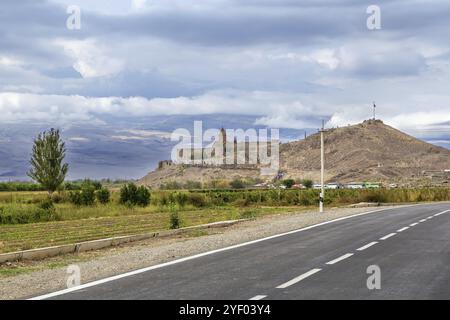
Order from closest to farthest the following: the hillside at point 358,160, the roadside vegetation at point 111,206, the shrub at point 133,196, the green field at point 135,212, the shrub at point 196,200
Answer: the green field at point 135,212, the roadside vegetation at point 111,206, the shrub at point 133,196, the shrub at point 196,200, the hillside at point 358,160

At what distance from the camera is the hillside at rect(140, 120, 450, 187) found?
5167 inches

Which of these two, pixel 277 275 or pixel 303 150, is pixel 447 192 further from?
pixel 303 150

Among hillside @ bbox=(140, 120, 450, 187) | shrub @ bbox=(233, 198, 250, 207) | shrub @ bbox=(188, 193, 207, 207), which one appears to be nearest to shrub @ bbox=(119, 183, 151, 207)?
shrub @ bbox=(188, 193, 207, 207)

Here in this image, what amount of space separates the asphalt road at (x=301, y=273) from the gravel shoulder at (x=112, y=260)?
2.50 ft

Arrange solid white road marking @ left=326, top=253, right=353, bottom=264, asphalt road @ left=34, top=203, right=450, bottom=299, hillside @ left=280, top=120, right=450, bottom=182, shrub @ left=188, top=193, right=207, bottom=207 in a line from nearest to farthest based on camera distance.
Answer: asphalt road @ left=34, top=203, right=450, bottom=299
solid white road marking @ left=326, top=253, right=353, bottom=264
shrub @ left=188, top=193, right=207, bottom=207
hillside @ left=280, top=120, right=450, bottom=182

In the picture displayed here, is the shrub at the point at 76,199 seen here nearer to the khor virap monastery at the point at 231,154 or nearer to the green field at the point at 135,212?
the green field at the point at 135,212

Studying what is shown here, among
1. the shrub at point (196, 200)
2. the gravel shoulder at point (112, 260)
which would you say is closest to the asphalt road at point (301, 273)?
the gravel shoulder at point (112, 260)

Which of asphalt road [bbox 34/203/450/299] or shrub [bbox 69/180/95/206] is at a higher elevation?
shrub [bbox 69/180/95/206]

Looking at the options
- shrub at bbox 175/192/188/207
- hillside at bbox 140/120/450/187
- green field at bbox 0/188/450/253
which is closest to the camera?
green field at bbox 0/188/450/253

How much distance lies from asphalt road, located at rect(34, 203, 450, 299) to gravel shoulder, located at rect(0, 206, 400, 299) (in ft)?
2.50

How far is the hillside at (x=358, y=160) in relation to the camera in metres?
131

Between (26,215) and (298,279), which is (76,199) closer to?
(26,215)

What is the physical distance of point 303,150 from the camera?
157 metres

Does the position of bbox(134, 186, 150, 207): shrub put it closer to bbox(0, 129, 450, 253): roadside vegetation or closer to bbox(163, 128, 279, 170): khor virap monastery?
bbox(0, 129, 450, 253): roadside vegetation
